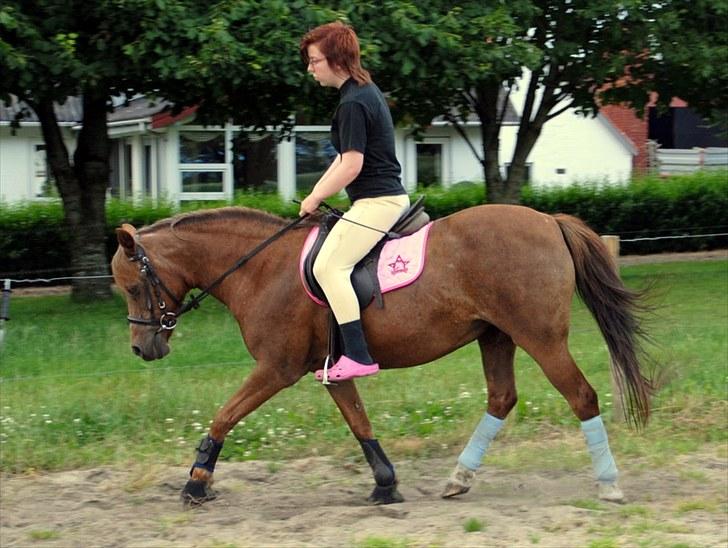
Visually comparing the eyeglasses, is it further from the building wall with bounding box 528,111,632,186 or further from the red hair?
the building wall with bounding box 528,111,632,186

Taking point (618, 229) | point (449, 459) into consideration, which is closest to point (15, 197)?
point (618, 229)

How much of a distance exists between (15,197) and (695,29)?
17.1m

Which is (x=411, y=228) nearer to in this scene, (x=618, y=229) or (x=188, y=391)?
(x=188, y=391)

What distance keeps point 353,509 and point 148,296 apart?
1706mm

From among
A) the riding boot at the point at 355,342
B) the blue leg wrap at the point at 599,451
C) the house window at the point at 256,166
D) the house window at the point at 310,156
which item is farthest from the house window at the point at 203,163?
the blue leg wrap at the point at 599,451

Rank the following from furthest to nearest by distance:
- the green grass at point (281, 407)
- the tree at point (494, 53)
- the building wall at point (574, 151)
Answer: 1. the building wall at point (574, 151)
2. the tree at point (494, 53)
3. the green grass at point (281, 407)

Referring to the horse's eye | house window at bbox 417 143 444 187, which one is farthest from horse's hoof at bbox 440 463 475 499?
house window at bbox 417 143 444 187

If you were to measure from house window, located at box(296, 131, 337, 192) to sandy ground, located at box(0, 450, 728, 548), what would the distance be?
20.4m

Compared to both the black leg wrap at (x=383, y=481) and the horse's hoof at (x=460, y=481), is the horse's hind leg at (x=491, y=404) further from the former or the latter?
the black leg wrap at (x=383, y=481)

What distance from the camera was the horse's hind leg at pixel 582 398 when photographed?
20.7 ft

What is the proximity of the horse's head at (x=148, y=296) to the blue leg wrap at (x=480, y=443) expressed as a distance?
1.88 meters

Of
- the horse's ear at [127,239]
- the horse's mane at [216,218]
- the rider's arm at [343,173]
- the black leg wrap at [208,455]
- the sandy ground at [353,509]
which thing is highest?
the rider's arm at [343,173]

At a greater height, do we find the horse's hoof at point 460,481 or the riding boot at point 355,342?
the riding boot at point 355,342

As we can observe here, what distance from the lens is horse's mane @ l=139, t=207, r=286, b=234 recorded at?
6676mm
